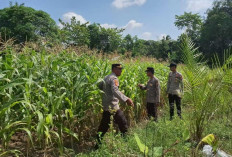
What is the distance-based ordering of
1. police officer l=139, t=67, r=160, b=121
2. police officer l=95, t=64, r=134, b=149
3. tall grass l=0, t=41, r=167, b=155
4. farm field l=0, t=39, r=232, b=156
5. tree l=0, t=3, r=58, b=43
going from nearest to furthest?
tall grass l=0, t=41, r=167, b=155
farm field l=0, t=39, r=232, b=156
police officer l=95, t=64, r=134, b=149
police officer l=139, t=67, r=160, b=121
tree l=0, t=3, r=58, b=43

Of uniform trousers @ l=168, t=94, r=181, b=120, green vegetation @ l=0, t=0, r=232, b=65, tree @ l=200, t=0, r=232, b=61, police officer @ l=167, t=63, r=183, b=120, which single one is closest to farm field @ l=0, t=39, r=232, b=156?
uniform trousers @ l=168, t=94, r=181, b=120

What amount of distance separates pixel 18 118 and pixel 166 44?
40148mm

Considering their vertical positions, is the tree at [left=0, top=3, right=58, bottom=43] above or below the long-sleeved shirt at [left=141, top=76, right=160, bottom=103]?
above

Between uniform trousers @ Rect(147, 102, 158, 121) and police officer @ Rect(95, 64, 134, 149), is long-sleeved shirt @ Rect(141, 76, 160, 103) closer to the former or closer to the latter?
uniform trousers @ Rect(147, 102, 158, 121)

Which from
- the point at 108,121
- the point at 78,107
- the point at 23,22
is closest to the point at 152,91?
the point at 108,121

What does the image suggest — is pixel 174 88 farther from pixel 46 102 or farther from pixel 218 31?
pixel 218 31

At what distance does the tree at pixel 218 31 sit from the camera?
30.8 meters

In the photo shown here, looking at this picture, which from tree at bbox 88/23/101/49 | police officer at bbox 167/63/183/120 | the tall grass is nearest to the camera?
the tall grass

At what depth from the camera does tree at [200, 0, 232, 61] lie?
1214 inches

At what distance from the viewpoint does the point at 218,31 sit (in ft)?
103

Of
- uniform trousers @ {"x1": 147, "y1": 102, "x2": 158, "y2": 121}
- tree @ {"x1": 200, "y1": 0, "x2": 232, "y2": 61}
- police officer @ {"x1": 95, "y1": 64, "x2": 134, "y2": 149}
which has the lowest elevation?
uniform trousers @ {"x1": 147, "y1": 102, "x2": 158, "y2": 121}

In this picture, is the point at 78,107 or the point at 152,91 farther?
the point at 152,91

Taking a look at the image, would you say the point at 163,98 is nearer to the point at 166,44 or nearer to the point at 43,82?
the point at 43,82

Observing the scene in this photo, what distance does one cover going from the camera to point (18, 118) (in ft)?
9.64
